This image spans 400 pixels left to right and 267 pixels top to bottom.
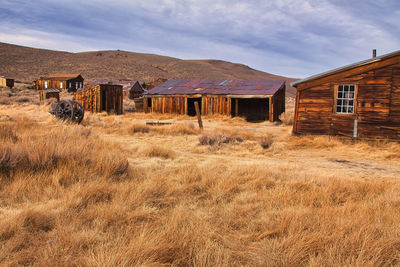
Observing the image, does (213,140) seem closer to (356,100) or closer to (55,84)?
(356,100)

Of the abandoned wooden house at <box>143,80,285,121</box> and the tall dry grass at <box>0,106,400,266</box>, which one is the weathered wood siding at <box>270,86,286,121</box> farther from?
the tall dry grass at <box>0,106,400,266</box>

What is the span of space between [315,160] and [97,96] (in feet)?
56.6

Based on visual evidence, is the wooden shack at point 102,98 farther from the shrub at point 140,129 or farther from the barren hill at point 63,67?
the barren hill at point 63,67

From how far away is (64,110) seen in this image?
13.5 m

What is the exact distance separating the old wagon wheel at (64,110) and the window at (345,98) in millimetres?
11518

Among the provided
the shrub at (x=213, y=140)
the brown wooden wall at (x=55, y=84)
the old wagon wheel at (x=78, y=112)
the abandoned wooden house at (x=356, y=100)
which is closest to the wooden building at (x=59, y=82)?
the brown wooden wall at (x=55, y=84)

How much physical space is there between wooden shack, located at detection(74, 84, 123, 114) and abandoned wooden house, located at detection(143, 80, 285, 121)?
266 centimetres

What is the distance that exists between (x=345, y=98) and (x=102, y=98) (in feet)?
53.7

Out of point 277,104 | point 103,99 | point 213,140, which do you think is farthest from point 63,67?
point 213,140

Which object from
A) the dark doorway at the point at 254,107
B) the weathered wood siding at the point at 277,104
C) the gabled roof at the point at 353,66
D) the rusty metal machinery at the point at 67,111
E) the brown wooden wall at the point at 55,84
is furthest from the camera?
the brown wooden wall at the point at 55,84

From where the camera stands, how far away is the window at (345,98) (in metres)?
10.9

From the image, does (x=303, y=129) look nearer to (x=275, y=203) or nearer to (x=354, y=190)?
(x=354, y=190)

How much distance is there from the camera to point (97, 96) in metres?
20.8

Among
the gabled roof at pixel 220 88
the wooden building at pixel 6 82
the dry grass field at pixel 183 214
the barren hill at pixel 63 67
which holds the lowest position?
the dry grass field at pixel 183 214
